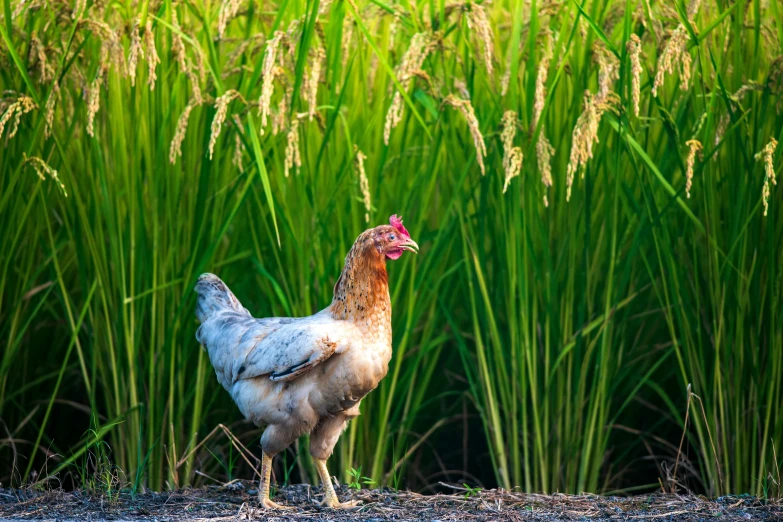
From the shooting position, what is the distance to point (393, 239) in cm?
327

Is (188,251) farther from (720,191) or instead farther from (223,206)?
(720,191)

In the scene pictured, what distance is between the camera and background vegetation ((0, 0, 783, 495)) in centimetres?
345

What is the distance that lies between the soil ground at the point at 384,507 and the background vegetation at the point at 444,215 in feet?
0.54

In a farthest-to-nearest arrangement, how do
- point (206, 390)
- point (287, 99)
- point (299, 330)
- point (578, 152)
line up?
1. point (206, 390)
2. point (287, 99)
3. point (299, 330)
4. point (578, 152)

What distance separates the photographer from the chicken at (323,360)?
3191mm

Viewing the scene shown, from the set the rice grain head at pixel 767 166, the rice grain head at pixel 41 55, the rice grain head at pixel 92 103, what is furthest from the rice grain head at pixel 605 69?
the rice grain head at pixel 41 55

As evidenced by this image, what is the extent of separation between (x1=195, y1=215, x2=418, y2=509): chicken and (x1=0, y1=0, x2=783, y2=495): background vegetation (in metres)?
0.23

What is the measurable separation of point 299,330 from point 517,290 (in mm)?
1046

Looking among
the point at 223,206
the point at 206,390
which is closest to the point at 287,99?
the point at 223,206

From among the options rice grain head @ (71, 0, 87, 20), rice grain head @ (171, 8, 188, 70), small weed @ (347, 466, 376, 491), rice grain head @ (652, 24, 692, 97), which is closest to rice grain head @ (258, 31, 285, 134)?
rice grain head @ (171, 8, 188, 70)

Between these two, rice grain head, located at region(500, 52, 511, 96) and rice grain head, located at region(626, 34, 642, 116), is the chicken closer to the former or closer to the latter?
rice grain head, located at region(500, 52, 511, 96)

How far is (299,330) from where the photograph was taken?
3.21 m

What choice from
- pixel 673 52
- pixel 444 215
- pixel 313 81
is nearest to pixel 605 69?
pixel 673 52

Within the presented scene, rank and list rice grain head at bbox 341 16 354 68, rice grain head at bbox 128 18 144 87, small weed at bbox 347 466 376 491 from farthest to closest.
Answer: rice grain head at bbox 341 16 354 68 → small weed at bbox 347 466 376 491 → rice grain head at bbox 128 18 144 87
